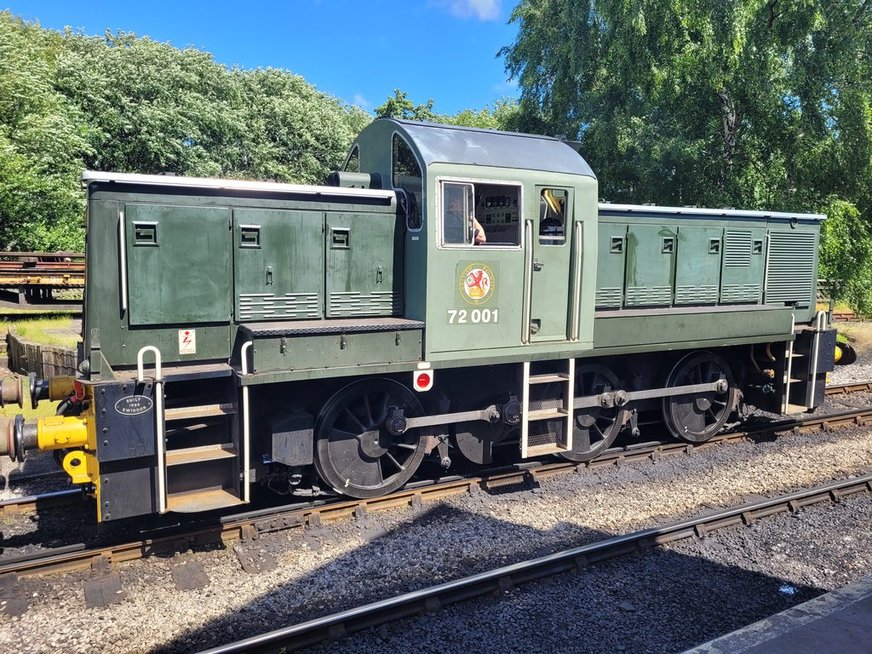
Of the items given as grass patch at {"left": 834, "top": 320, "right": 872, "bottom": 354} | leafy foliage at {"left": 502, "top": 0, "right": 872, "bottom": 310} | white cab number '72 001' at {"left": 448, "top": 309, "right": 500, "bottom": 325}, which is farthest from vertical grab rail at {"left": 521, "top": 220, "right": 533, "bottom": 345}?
grass patch at {"left": 834, "top": 320, "right": 872, "bottom": 354}

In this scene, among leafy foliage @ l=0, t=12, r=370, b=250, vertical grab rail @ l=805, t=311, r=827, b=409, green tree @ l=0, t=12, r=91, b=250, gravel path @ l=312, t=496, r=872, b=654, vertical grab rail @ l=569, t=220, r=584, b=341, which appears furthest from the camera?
leafy foliage @ l=0, t=12, r=370, b=250

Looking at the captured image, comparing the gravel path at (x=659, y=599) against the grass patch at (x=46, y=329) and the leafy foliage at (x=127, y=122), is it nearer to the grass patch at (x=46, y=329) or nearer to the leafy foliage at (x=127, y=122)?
the grass patch at (x=46, y=329)

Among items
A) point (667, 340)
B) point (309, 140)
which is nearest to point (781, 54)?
point (667, 340)

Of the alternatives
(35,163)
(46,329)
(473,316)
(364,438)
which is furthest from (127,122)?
(473,316)

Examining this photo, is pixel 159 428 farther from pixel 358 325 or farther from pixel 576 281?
pixel 576 281

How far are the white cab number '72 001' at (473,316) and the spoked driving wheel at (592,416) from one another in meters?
1.81

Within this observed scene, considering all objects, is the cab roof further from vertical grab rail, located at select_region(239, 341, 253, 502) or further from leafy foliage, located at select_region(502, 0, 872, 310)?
leafy foliage, located at select_region(502, 0, 872, 310)

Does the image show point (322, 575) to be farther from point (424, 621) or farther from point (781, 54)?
point (781, 54)

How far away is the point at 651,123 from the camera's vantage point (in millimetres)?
18234

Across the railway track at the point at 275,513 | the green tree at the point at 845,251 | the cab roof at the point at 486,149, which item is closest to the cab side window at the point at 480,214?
the cab roof at the point at 486,149

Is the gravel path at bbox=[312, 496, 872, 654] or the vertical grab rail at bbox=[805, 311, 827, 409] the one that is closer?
the gravel path at bbox=[312, 496, 872, 654]

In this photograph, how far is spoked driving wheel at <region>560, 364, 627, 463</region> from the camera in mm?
8109

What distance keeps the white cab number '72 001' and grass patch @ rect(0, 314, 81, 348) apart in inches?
395

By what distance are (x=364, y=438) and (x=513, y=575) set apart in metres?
2.11
